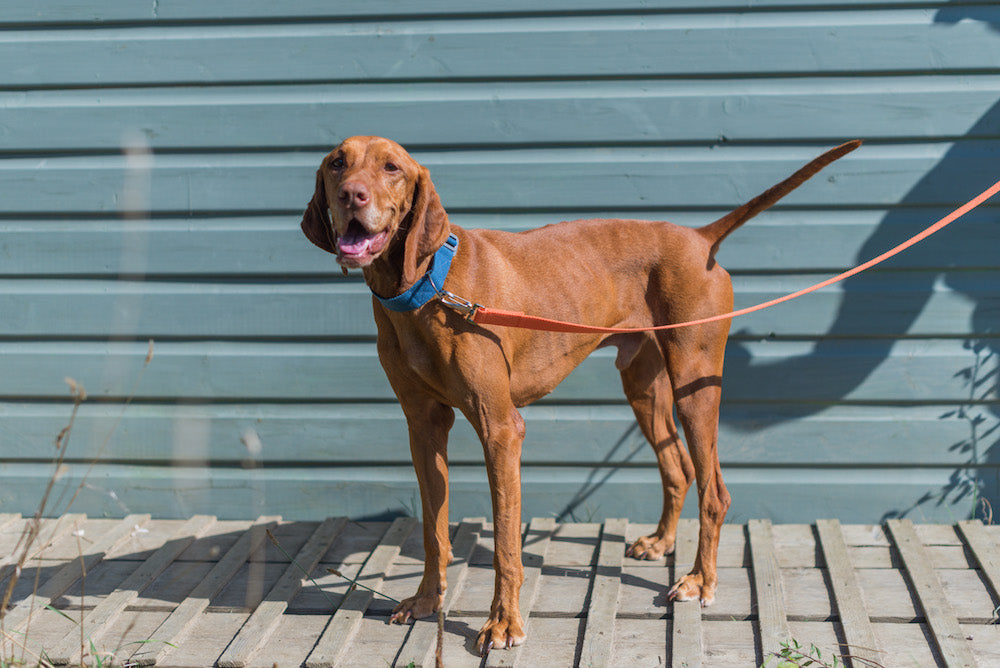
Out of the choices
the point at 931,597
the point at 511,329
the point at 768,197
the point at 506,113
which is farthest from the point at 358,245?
the point at 931,597

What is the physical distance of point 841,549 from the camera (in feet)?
12.3

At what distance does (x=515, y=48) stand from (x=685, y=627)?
2534mm

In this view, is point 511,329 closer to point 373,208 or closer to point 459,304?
point 459,304

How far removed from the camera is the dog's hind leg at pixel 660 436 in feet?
12.3

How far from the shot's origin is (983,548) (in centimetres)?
369

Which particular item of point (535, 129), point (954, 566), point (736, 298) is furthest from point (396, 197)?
Answer: point (954, 566)

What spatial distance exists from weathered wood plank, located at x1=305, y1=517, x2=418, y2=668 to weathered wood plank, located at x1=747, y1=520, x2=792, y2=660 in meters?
1.39

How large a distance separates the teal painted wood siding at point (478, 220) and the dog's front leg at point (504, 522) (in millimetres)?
1175

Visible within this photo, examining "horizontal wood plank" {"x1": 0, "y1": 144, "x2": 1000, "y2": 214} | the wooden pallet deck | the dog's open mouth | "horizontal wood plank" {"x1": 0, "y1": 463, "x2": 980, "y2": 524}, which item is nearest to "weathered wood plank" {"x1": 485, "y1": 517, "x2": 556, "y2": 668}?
the wooden pallet deck

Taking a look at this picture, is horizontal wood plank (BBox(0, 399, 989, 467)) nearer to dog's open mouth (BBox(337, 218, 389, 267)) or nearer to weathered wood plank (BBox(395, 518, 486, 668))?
weathered wood plank (BBox(395, 518, 486, 668))

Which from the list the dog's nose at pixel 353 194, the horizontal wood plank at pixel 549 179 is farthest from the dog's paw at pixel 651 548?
the dog's nose at pixel 353 194

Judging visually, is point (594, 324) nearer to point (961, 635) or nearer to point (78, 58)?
point (961, 635)

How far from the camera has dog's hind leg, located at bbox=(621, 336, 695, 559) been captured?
3.74 m

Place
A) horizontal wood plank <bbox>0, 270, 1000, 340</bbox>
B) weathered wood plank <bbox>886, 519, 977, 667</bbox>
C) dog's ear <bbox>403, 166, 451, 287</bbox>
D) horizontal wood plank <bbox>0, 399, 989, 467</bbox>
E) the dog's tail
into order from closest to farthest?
dog's ear <bbox>403, 166, 451, 287</bbox> < weathered wood plank <bbox>886, 519, 977, 667</bbox> < the dog's tail < horizontal wood plank <bbox>0, 270, 1000, 340</bbox> < horizontal wood plank <bbox>0, 399, 989, 467</bbox>
